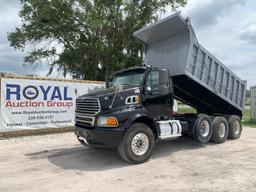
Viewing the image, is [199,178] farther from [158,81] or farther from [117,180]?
[158,81]

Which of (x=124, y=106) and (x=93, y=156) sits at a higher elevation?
(x=124, y=106)

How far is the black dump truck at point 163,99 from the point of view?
23.9 feet

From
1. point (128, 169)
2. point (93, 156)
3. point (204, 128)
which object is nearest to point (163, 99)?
point (204, 128)

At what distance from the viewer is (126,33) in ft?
82.1

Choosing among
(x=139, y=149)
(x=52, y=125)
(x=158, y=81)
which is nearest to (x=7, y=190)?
(x=139, y=149)

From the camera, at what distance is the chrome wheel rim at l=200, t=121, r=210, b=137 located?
957cm

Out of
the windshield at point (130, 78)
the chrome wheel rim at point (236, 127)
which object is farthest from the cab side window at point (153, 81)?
the chrome wheel rim at point (236, 127)

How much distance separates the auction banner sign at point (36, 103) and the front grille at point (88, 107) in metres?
5.06

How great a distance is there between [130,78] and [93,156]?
248 centimetres

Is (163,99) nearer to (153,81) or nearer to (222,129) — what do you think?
(153,81)

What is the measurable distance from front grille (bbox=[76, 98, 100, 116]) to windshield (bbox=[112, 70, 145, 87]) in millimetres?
1291

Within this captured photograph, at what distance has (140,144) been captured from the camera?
7.53 m

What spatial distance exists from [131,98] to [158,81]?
3.67ft

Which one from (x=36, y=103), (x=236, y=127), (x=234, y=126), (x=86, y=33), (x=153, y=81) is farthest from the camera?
(x=86, y=33)
